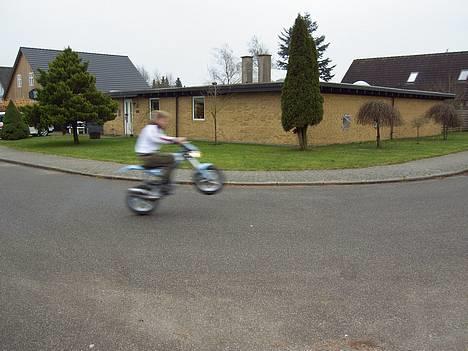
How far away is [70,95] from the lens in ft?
75.3

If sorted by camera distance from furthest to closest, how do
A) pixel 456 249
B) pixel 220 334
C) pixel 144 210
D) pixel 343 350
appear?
pixel 144 210 < pixel 456 249 < pixel 220 334 < pixel 343 350

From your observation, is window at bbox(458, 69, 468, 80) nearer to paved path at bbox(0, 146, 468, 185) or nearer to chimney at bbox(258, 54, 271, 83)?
chimney at bbox(258, 54, 271, 83)

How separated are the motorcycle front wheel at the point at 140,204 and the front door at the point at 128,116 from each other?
2452 cm

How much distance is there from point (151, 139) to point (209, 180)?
1.60 meters

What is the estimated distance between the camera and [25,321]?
4121 millimetres

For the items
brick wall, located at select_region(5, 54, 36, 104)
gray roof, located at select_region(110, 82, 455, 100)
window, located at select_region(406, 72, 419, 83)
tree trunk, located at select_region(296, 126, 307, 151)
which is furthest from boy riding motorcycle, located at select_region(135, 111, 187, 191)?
brick wall, located at select_region(5, 54, 36, 104)

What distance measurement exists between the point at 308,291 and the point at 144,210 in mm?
4227

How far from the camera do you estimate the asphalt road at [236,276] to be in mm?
3887

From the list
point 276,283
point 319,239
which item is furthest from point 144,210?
point 276,283

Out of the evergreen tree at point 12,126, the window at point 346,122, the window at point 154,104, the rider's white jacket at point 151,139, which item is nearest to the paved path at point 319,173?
the rider's white jacket at point 151,139

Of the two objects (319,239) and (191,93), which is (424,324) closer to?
(319,239)

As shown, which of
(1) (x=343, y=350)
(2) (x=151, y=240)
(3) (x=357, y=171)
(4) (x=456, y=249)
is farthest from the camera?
(3) (x=357, y=171)

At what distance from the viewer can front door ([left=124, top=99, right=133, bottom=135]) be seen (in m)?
32.3

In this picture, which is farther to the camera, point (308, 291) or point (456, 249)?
point (456, 249)
